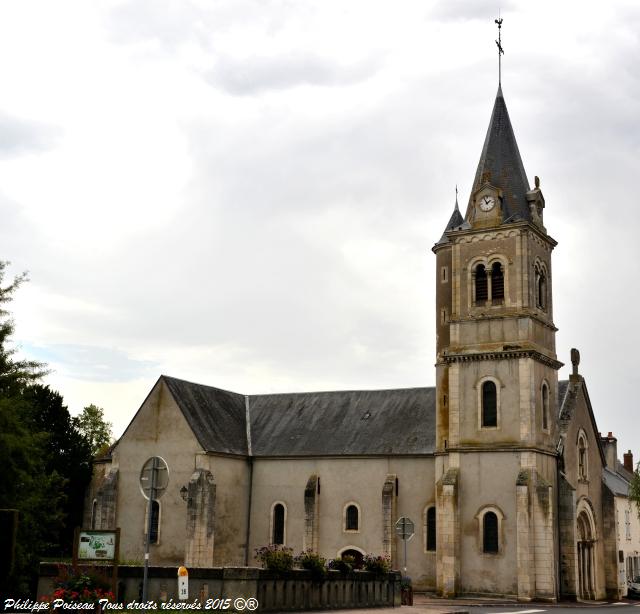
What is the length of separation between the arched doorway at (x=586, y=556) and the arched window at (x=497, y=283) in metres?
11.4

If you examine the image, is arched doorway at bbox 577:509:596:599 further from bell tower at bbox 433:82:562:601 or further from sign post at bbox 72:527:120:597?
sign post at bbox 72:527:120:597

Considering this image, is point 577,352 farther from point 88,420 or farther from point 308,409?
point 88,420

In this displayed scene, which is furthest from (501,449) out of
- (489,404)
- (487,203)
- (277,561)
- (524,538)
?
(277,561)

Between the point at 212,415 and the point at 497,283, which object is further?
the point at 212,415

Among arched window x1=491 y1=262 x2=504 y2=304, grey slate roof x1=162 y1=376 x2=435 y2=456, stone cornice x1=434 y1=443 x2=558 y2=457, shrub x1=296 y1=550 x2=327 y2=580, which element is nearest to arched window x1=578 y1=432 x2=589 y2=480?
stone cornice x1=434 y1=443 x2=558 y2=457

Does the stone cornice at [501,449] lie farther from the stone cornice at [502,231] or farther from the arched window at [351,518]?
the stone cornice at [502,231]

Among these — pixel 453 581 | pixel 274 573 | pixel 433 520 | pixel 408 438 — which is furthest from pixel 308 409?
pixel 274 573

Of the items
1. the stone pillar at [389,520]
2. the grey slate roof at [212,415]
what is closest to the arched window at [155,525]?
the grey slate roof at [212,415]

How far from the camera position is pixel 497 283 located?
142 ft

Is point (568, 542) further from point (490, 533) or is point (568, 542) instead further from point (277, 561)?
point (277, 561)

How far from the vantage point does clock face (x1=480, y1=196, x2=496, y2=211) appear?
43.9 metres

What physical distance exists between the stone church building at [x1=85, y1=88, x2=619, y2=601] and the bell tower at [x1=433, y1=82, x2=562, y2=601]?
0.07 metres

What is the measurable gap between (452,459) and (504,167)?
50.4 ft

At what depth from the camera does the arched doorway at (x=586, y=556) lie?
42.2 metres
